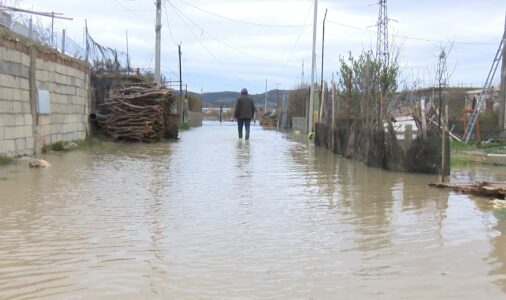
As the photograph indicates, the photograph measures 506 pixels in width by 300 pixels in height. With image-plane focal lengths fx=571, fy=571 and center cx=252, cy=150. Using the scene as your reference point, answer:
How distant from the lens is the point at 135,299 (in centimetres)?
358

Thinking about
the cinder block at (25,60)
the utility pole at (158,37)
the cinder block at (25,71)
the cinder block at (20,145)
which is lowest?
the cinder block at (20,145)

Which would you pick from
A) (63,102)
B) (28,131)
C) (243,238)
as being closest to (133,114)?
(63,102)

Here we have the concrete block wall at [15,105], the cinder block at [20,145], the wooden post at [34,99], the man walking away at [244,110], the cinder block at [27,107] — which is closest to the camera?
the concrete block wall at [15,105]

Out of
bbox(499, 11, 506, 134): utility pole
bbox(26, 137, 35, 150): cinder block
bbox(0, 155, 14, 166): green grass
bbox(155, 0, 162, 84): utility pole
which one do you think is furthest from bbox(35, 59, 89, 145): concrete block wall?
bbox(499, 11, 506, 134): utility pole

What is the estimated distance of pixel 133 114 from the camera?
17969 mm

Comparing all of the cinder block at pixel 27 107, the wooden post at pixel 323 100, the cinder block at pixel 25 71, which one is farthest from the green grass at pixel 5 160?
the wooden post at pixel 323 100

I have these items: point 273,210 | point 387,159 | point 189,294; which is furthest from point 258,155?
point 189,294

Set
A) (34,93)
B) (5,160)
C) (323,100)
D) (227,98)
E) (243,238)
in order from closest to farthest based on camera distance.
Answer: (243,238) < (5,160) < (34,93) < (323,100) < (227,98)

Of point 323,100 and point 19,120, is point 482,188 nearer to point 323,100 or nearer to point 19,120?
point 19,120

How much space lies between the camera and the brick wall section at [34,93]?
11.0 meters

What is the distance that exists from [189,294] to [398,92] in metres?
13.2

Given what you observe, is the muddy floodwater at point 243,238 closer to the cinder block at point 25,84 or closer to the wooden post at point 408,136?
the wooden post at point 408,136

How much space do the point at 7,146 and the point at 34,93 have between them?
74.1 inches

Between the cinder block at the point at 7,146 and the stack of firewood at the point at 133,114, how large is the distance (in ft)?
21.4
